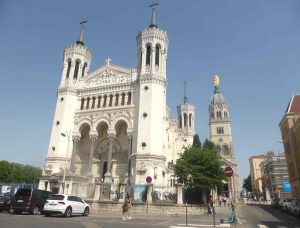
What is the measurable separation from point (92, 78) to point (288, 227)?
38.5 metres

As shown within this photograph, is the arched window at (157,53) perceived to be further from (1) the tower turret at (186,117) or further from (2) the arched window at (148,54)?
(1) the tower turret at (186,117)

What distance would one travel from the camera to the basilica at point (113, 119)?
37.4 metres

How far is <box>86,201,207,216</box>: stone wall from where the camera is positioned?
23.6 metres

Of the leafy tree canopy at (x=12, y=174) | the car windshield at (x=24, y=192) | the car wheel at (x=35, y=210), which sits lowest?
the car wheel at (x=35, y=210)

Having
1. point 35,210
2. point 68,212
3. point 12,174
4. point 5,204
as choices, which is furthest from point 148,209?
point 12,174

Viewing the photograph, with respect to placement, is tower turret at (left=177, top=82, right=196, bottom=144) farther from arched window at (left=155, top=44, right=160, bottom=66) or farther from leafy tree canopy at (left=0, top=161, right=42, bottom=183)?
leafy tree canopy at (left=0, top=161, right=42, bottom=183)

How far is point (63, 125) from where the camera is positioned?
4234 centimetres

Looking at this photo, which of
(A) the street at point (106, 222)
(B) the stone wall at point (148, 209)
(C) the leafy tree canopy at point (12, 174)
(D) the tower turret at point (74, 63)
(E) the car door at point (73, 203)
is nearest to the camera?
(A) the street at point (106, 222)

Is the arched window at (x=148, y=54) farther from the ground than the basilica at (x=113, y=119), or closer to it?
farther from the ground

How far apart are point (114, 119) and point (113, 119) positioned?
0.52 feet

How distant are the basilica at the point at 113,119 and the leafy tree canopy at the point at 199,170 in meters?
4.76

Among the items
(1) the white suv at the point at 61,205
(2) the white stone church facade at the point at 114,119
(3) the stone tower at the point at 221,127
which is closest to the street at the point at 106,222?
(1) the white suv at the point at 61,205

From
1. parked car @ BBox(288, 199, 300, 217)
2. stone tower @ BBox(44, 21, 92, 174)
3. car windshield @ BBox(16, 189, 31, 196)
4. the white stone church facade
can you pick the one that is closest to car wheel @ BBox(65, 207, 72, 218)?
car windshield @ BBox(16, 189, 31, 196)

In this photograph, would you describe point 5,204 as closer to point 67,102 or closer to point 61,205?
point 61,205
